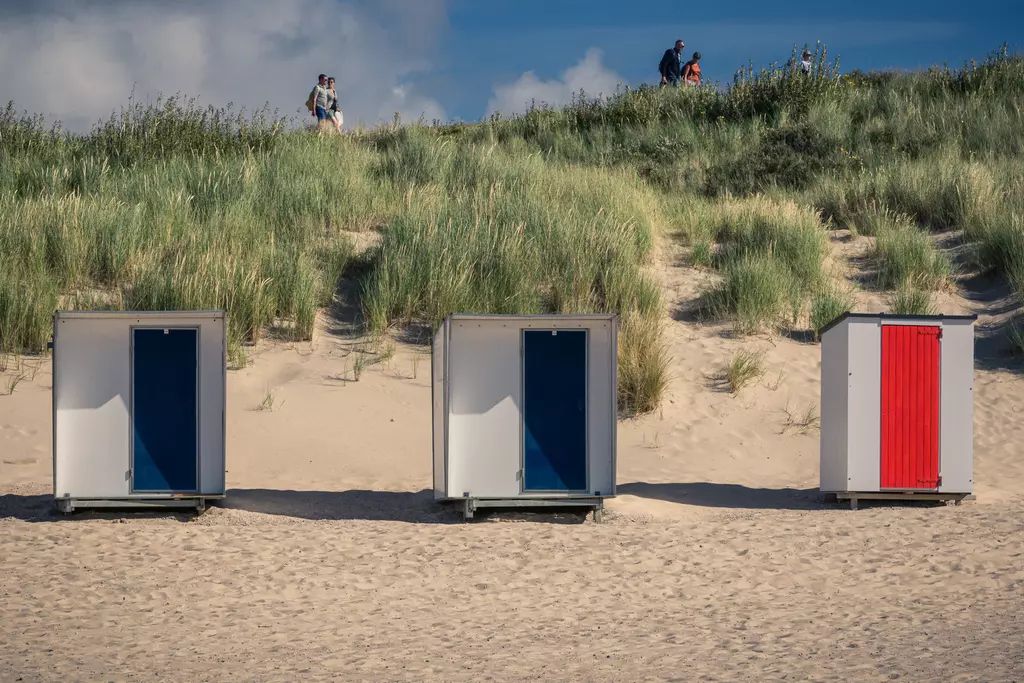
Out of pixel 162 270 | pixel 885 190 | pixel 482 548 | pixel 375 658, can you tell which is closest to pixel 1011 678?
pixel 375 658

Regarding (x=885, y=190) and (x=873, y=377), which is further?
(x=885, y=190)

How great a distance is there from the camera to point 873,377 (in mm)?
10305

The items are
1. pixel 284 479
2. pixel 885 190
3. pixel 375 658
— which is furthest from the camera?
pixel 885 190

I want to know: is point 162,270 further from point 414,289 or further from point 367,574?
point 367,574

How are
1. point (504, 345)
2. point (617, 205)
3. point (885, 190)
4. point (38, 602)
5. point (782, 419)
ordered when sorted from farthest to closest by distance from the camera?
point (885, 190)
point (617, 205)
point (782, 419)
point (504, 345)
point (38, 602)

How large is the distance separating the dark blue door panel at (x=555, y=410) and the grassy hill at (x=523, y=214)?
150 inches

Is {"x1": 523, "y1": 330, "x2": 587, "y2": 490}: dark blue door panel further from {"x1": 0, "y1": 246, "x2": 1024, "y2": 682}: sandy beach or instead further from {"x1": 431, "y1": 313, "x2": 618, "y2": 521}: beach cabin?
{"x1": 0, "y1": 246, "x2": 1024, "y2": 682}: sandy beach

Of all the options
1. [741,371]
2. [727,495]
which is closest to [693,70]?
[741,371]

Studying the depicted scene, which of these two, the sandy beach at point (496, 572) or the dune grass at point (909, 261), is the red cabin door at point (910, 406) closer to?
the sandy beach at point (496, 572)

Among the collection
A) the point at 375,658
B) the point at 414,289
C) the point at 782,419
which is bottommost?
the point at 375,658

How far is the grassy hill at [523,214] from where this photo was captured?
1539cm

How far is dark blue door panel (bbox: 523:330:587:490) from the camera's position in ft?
32.5

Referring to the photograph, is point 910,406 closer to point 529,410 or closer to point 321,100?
point 529,410

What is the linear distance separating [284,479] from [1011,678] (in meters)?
7.87
